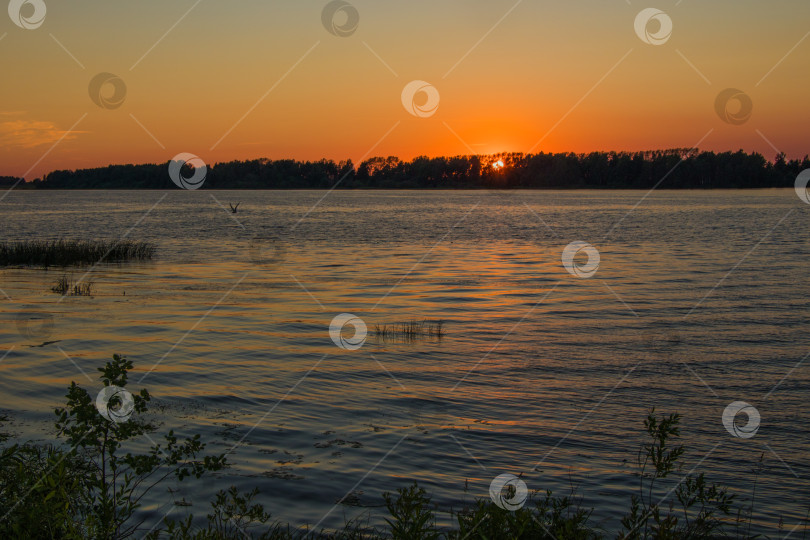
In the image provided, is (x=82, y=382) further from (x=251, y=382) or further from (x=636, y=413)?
(x=636, y=413)

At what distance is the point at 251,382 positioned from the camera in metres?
14.8

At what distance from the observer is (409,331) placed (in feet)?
66.4

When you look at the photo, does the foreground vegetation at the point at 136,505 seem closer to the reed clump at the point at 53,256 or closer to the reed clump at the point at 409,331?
the reed clump at the point at 409,331

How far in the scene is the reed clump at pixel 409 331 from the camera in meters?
19.7

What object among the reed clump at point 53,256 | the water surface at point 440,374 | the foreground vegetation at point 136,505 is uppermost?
the reed clump at point 53,256

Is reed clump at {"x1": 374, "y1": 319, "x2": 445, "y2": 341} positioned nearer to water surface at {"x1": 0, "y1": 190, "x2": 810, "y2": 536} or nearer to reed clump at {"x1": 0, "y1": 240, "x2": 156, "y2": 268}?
water surface at {"x1": 0, "y1": 190, "x2": 810, "y2": 536}

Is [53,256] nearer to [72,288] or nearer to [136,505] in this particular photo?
[72,288]

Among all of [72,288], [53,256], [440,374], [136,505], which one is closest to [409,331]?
[440,374]

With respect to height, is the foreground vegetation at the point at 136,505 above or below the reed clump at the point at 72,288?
below

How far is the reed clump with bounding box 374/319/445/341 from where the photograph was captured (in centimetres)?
1969

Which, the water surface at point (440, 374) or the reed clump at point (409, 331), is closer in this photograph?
the water surface at point (440, 374)

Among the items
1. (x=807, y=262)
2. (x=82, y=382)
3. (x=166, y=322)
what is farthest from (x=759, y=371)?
(x=807, y=262)

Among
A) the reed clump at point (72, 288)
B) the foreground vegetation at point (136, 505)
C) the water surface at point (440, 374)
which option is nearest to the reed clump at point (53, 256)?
the water surface at point (440, 374)

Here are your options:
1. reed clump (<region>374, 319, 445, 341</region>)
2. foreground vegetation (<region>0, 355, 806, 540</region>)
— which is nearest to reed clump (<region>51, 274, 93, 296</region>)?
reed clump (<region>374, 319, 445, 341</region>)
